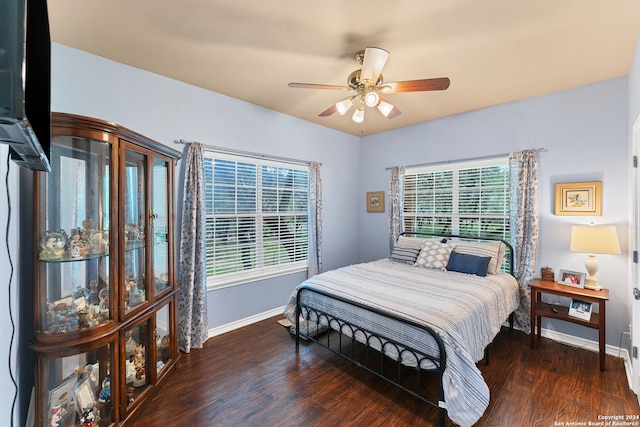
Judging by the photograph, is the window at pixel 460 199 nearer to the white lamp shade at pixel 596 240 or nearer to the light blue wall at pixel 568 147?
the light blue wall at pixel 568 147

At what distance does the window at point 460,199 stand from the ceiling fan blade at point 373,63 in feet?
7.29

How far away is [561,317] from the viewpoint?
2662mm

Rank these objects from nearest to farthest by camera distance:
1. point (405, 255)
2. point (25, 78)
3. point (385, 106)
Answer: point (25, 78), point (385, 106), point (405, 255)

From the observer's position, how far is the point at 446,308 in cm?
210

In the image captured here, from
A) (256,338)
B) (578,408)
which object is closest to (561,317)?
(578,408)

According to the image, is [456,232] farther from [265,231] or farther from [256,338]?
[256,338]

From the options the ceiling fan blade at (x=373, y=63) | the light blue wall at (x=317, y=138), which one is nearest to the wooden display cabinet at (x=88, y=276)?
the light blue wall at (x=317, y=138)

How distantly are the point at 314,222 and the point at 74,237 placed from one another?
9.01 feet

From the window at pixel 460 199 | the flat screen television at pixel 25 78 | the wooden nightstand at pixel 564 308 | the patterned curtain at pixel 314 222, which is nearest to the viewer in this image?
the flat screen television at pixel 25 78

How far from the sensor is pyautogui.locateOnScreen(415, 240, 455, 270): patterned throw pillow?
3350 mm

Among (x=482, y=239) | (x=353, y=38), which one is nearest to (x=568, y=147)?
(x=482, y=239)

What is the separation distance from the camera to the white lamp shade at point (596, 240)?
8.03ft

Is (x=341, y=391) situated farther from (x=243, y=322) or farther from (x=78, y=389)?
(x=78, y=389)

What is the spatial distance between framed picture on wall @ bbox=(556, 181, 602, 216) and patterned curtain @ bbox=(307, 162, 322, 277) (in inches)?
112
